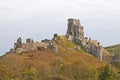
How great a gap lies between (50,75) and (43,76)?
3469mm

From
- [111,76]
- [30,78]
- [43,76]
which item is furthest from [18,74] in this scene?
[111,76]

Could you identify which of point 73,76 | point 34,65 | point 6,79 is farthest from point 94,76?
point 34,65

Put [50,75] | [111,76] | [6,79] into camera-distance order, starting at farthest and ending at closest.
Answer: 1. [50,75]
2. [6,79]
3. [111,76]

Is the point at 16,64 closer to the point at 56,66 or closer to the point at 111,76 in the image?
the point at 56,66

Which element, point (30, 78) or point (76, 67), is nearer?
point (30, 78)

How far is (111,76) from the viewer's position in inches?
5153

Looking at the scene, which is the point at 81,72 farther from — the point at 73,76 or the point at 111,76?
the point at 111,76

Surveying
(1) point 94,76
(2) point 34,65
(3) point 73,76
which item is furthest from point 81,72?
(2) point 34,65

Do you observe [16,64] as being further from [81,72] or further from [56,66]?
[81,72]

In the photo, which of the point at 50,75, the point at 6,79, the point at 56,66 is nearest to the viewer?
the point at 6,79

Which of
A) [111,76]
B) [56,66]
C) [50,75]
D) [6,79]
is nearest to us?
[111,76]

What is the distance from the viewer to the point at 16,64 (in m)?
197

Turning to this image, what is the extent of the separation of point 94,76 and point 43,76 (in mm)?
19631

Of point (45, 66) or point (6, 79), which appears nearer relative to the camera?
point (6, 79)
